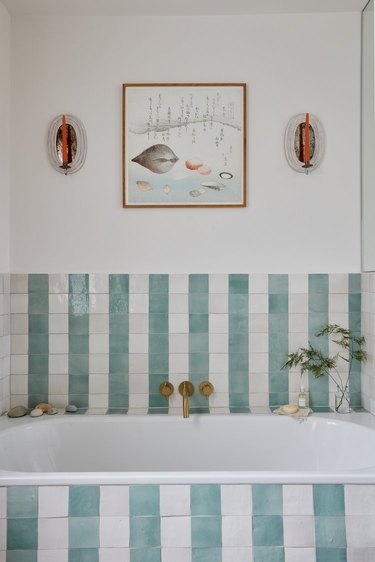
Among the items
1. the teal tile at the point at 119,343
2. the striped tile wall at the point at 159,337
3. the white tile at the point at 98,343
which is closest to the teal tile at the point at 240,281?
the striped tile wall at the point at 159,337

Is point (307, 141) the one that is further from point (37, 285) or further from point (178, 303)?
point (37, 285)

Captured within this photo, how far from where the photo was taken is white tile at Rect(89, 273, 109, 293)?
258 centimetres

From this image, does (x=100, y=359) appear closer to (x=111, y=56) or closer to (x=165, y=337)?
(x=165, y=337)

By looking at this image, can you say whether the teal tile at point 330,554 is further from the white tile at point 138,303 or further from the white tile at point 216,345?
the white tile at point 138,303

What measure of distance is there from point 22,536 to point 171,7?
2484 mm

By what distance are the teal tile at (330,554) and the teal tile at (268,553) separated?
5.2 inches

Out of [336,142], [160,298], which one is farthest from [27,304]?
[336,142]

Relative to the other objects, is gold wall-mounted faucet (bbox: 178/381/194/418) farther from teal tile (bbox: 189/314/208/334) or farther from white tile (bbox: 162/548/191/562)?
white tile (bbox: 162/548/191/562)

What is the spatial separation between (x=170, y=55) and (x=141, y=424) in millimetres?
1926

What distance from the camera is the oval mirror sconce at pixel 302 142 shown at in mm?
2553

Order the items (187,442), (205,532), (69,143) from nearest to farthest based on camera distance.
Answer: (205,532)
(187,442)
(69,143)

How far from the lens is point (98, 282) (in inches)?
102

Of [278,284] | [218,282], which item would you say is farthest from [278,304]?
[218,282]

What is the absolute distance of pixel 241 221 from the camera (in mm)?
2584
